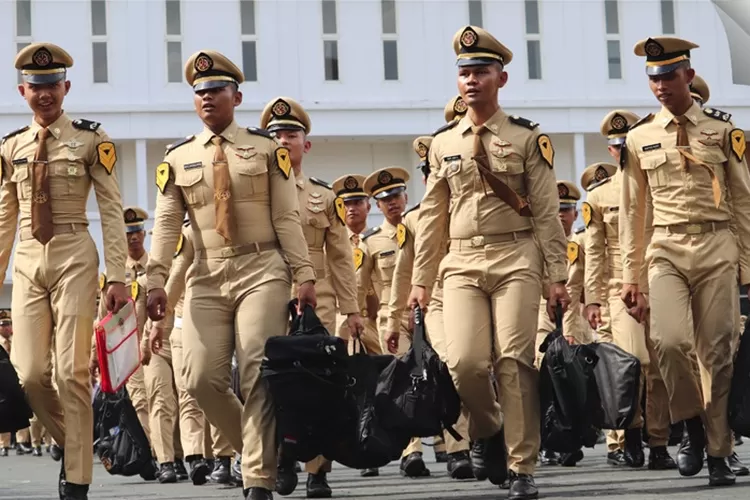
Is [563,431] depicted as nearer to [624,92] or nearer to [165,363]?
[165,363]

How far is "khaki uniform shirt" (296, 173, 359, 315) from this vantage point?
11414 millimetres

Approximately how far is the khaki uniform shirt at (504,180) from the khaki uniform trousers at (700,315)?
73 cm

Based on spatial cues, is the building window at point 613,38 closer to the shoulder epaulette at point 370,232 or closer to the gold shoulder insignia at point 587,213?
the shoulder epaulette at point 370,232

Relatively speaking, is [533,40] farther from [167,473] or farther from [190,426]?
[190,426]

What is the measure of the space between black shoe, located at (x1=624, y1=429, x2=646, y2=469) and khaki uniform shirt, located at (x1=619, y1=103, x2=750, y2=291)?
252 cm

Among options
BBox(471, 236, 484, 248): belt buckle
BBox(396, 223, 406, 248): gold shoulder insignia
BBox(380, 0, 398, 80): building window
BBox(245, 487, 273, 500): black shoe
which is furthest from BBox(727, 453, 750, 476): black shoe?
BBox(380, 0, 398, 80): building window

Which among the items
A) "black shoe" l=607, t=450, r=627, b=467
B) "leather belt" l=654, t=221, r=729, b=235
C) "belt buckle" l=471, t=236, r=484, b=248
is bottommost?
"black shoe" l=607, t=450, r=627, b=467

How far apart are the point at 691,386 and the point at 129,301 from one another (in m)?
3.23

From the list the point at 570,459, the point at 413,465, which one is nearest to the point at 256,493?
the point at 413,465

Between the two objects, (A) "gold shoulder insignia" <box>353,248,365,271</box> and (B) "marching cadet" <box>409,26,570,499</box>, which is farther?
(A) "gold shoulder insignia" <box>353,248,365,271</box>

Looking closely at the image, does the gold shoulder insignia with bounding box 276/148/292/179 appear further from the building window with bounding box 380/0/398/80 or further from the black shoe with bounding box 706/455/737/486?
the building window with bounding box 380/0/398/80

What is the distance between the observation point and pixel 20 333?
Result: 9227mm

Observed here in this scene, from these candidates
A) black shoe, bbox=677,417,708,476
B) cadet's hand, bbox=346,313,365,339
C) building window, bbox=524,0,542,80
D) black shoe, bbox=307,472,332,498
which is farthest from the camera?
building window, bbox=524,0,542,80

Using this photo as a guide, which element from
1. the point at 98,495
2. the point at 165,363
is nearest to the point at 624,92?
the point at 165,363
